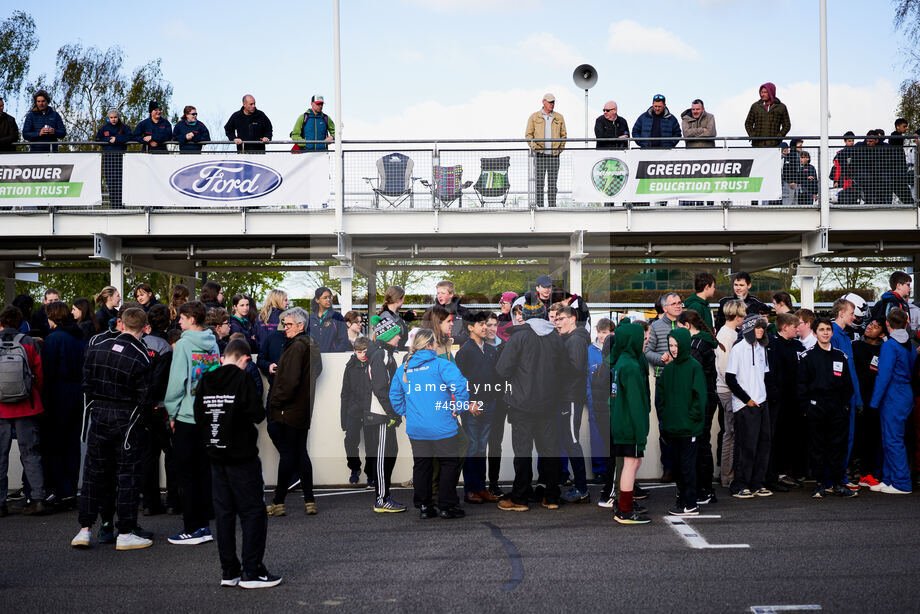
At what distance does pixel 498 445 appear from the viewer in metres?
8.65

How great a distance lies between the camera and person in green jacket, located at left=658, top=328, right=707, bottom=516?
7.51m

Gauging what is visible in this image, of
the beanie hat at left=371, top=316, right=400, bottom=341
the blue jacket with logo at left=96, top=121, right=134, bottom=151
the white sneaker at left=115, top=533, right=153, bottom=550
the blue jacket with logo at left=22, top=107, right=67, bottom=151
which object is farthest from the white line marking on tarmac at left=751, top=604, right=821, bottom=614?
the blue jacket with logo at left=22, top=107, right=67, bottom=151

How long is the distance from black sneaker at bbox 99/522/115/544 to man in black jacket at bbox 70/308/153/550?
14cm

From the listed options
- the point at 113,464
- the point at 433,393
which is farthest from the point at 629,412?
the point at 113,464

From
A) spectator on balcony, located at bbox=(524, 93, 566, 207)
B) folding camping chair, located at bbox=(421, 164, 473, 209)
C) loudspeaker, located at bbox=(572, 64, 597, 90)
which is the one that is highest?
loudspeaker, located at bbox=(572, 64, 597, 90)

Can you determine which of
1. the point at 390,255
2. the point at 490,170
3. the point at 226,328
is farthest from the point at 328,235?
the point at 226,328

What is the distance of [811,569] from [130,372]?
5.47 metres

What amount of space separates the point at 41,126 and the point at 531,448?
12.8 m

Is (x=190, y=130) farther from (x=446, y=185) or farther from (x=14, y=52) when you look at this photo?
(x=14, y=52)

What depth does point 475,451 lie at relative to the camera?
→ 8.44m

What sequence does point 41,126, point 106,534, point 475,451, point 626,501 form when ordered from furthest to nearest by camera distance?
point 41,126 → point 475,451 → point 626,501 → point 106,534

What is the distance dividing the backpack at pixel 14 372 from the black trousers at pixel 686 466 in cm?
623

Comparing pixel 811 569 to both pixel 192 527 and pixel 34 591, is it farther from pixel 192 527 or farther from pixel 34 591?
pixel 34 591

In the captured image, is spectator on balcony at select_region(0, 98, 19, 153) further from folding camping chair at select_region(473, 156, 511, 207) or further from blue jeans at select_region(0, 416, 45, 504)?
blue jeans at select_region(0, 416, 45, 504)
